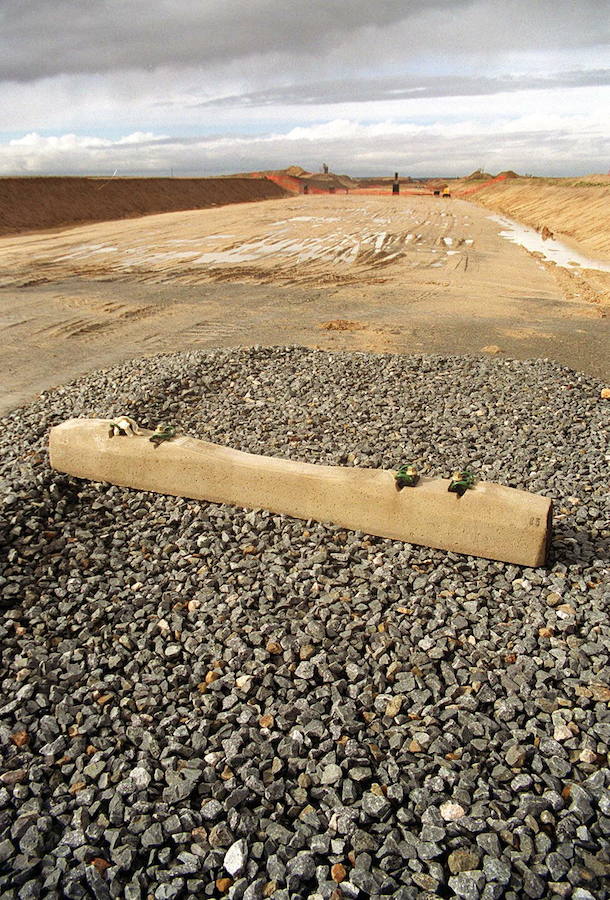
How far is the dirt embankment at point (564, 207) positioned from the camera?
86.6 ft

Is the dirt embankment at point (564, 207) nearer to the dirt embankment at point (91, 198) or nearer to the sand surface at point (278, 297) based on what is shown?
the sand surface at point (278, 297)

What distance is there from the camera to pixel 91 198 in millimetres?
36812

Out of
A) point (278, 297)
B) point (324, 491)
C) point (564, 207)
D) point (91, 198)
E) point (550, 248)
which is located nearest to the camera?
point (324, 491)

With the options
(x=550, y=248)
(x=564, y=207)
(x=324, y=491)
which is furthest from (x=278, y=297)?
(x=564, y=207)

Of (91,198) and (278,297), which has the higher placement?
(91,198)

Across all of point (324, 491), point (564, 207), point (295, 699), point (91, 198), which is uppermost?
point (91, 198)

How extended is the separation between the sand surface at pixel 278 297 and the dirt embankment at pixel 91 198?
4511 millimetres

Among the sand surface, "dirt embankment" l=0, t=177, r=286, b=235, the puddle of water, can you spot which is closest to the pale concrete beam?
the sand surface

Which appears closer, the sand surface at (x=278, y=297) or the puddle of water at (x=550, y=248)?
the sand surface at (x=278, y=297)

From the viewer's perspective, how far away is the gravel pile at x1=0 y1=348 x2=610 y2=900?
2.98 metres

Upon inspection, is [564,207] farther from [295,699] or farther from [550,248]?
[295,699]

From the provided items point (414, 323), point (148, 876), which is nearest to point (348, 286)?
point (414, 323)

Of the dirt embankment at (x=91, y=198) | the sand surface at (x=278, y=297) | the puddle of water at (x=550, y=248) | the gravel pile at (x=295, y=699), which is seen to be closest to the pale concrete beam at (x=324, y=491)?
the gravel pile at (x=295, y=699)

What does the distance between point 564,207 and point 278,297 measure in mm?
25306
